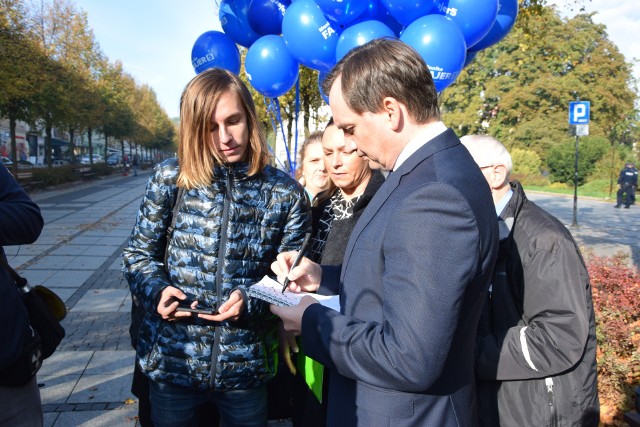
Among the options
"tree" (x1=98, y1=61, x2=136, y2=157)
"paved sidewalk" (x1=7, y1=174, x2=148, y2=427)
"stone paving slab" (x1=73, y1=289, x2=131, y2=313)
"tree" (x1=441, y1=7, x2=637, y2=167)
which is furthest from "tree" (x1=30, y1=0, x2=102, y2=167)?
"tree" (x1=441, y1=7, x2=637, y2=167)

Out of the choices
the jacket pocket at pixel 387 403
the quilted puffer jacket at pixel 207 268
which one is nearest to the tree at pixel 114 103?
the quilted puffer jacket at pixel 207 268

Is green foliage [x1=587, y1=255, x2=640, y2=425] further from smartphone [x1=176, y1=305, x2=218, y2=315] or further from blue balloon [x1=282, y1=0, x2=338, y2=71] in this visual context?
blue balloon [x1=282, y1=0, x2=338, y2=71]

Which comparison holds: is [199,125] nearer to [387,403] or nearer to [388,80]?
[388,80]

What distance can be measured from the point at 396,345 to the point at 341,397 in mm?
402

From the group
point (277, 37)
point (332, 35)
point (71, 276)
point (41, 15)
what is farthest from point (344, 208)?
point (41, 15)

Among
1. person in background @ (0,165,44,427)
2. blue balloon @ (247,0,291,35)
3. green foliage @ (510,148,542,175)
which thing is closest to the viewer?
person in background @ (0,165,44,427)

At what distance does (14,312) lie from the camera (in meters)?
1.71

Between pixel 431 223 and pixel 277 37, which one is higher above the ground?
pixel 277 37

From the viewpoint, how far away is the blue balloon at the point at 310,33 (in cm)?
402

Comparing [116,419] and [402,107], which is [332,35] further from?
[116,419]

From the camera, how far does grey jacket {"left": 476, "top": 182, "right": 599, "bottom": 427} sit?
5.51ft

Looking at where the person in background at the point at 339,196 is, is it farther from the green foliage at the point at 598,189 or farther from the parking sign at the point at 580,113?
the green foliage at the point at 598,189

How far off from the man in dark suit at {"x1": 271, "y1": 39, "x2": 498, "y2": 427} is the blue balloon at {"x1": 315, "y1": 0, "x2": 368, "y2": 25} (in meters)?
2.67

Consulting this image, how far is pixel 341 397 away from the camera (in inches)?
56.1
